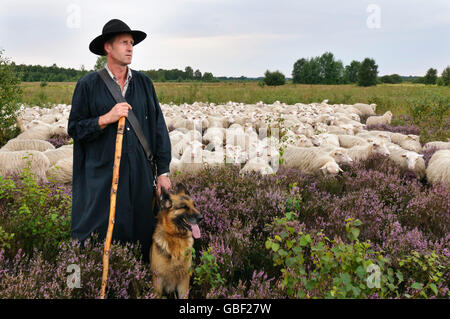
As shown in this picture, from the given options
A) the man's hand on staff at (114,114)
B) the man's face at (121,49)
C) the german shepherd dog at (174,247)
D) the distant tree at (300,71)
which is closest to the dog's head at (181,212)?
the german shepherd dog at (174,247)

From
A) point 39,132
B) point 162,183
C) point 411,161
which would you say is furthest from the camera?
point 39,132

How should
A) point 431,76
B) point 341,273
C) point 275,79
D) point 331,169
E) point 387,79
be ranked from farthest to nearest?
point 387,79, point 431,76, point 275,79, point 331,169, point 341,273

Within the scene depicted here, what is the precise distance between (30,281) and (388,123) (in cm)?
1691

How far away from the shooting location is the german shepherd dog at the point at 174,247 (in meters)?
3.01

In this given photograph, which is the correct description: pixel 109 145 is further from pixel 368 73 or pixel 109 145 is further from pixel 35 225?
pixel 368 73

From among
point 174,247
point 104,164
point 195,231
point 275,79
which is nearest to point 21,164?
point 104,164

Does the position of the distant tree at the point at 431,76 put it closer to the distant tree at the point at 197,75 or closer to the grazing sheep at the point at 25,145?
the distant tree at the point at 197,75

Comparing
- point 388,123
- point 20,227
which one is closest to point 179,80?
point 388,123

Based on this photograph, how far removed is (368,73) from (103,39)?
74.3 metres

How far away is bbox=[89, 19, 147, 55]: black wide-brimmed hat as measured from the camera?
3.17 m

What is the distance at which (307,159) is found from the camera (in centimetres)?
840

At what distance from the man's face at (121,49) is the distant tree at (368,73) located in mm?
71685

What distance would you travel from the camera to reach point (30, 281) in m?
2.60
